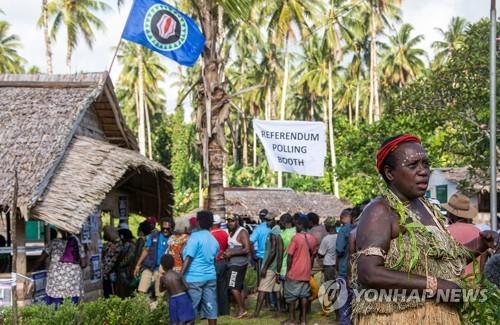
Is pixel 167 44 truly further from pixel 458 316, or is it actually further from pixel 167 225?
pixel 458 316

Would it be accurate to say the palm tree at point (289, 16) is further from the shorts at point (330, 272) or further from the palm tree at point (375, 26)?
the shorts at point (330, 272)

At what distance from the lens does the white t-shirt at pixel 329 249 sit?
38.5 feet

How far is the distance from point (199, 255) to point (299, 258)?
92.9 inches

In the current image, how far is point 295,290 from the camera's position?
11.5 metres

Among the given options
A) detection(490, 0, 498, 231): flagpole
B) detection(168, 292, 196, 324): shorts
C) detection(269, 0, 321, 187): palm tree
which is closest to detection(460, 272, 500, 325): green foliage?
detection(168, 292, 196, 324): shorts

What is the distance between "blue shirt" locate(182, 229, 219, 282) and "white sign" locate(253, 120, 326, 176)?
5228 millimetres

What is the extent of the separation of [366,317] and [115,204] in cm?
1276

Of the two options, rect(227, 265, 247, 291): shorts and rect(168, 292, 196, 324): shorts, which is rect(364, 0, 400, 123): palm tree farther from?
rect(168, 292, 196, 324): shorts

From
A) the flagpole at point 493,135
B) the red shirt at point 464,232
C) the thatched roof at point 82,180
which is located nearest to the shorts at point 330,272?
the flagpole at point 493,135

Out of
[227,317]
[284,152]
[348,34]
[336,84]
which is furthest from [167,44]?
[336,84]

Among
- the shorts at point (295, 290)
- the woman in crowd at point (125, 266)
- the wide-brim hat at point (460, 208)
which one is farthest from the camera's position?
the woman in crowd at point (125, 266)

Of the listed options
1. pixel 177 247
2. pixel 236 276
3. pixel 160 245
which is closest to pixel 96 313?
pixel 177 247

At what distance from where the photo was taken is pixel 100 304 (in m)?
8.73

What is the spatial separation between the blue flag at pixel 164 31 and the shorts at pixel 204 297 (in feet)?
17.7
